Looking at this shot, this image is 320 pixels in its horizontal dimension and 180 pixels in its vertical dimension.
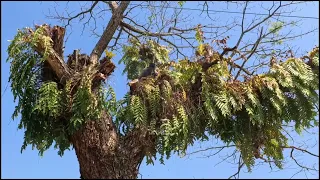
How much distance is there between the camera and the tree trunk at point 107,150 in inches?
114

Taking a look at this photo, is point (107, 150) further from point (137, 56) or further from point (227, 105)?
point (137, 56)

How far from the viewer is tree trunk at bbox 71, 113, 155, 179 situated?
2.89m

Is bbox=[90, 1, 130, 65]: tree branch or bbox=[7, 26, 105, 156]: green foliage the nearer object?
bbox=[7, 26, 105, 156]: green foliage

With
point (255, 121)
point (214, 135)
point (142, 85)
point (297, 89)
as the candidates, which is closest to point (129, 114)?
point (142, 85)

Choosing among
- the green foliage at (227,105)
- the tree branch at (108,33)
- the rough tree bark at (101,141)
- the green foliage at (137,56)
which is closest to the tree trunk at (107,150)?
the rough tree bark at (101,141)

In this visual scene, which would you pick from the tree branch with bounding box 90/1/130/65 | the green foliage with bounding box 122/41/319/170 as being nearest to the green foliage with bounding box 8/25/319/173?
the green foliage with bounding box 122/41/319/170

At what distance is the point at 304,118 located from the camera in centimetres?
326

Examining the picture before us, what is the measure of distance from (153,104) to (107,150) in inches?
18.3

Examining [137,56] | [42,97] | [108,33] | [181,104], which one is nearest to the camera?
[42,97]

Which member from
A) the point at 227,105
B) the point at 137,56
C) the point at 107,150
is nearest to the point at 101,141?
the point at 107,150

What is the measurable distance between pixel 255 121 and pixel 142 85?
90 centimetres

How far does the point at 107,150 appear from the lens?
294 cm

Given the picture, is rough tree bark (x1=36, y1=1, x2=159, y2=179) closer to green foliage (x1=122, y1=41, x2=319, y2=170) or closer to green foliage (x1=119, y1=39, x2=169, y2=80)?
green foliage (x1=122, y1=41, x2=319, y2=170)

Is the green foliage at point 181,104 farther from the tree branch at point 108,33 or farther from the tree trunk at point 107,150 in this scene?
the tree branch at point 108,33
